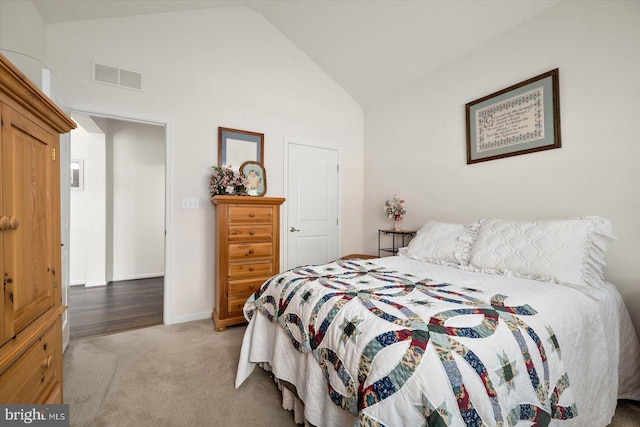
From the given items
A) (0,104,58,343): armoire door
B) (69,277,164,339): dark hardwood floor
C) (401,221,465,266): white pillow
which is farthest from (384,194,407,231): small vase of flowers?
(0,104,58,343): armoire door

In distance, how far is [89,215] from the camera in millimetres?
4180

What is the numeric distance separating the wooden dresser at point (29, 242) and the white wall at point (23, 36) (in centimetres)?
93

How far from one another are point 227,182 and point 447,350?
240 cm

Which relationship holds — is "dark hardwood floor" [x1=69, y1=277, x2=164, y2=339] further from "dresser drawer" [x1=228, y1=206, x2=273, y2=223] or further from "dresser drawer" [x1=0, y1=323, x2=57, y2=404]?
"dresser drawer" [x1=0, y1=323, x2=57, y2=404]

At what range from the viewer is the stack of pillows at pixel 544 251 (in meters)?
1.54

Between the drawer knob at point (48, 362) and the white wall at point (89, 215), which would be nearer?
the drawer knob at point (48, 362)

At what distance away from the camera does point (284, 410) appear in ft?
5.03

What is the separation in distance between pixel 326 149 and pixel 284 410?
9.63ft

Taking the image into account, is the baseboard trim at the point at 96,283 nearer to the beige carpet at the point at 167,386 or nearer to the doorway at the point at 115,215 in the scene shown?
the doorway at the point at 115,215

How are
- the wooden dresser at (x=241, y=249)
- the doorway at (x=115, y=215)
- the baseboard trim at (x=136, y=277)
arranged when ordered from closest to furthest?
the wooden dresser at (x=241, y=249) < the doorway at (x=115, y=215) < the baseboard trim at (x=136, y=277)

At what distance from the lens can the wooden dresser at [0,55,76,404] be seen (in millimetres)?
769

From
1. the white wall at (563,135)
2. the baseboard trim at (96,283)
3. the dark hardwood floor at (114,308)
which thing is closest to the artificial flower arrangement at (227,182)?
the dark hardwood floor at (114,308)

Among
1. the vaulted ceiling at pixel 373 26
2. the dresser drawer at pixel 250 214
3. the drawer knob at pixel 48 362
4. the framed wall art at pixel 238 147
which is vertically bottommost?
the drawer knob at pixel 48 362

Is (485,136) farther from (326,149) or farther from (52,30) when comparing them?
(52,30)
